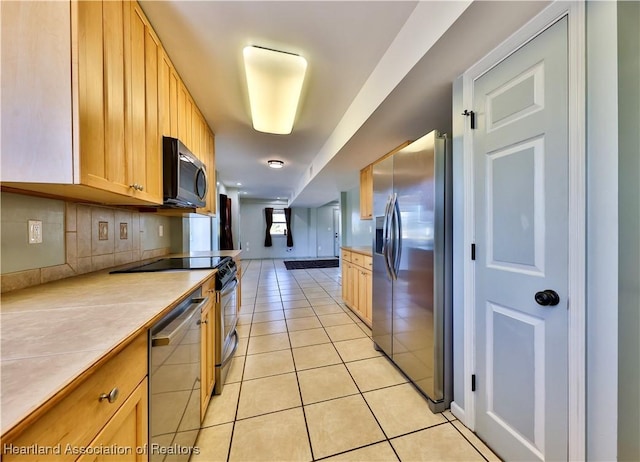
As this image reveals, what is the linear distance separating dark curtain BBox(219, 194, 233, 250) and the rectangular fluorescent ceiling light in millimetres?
3862

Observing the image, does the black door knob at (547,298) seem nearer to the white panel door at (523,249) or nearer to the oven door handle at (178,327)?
the white panel door at (523,249)

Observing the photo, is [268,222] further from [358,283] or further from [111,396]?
[111,396]

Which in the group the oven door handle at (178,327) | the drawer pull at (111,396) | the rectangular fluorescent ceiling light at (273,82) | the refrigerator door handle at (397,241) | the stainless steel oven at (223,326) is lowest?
the stainless steel oven at (223,326)

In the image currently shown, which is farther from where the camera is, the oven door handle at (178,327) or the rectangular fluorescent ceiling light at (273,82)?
the rectangular fluorescent ceiling light at (273,82)

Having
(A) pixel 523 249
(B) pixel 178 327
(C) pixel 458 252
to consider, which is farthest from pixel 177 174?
(A) pixel 523 249

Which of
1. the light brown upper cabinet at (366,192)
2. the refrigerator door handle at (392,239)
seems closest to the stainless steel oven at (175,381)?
the refrigerator door handle at (392,239)

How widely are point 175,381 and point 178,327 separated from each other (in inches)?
9.7

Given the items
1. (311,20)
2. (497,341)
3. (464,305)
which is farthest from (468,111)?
(497,341)

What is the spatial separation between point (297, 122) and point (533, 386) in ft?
9.07

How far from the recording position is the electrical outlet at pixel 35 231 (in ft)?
3.83

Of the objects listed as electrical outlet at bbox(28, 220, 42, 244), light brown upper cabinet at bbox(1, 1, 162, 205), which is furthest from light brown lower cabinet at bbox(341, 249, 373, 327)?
electrical outlet at bbox(28, 220, 42, 244)

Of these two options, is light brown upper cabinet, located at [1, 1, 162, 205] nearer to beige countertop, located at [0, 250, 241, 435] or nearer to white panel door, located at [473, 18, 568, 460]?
beige countertop, located at [0, 250, 241, 435]

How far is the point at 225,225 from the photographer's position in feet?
19.4

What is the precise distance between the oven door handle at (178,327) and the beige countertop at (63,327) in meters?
0.08
